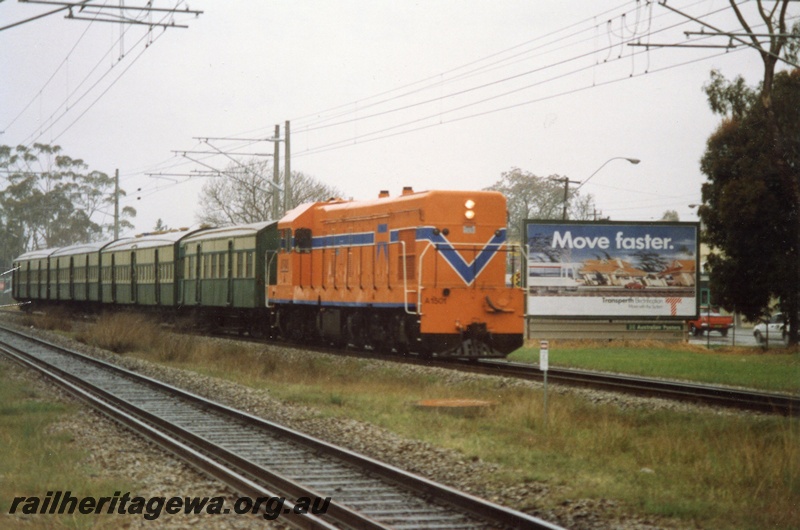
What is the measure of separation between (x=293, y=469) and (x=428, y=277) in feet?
37.4

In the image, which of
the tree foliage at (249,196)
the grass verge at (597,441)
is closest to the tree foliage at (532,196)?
the tree foliage at (249,196)

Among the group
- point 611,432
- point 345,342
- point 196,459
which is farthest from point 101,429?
point 345,342

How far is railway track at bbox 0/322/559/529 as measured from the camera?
840 centimetres

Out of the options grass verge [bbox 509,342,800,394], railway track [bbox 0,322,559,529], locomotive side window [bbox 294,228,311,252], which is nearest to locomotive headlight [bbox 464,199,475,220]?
grass verge [bbox 509,342,800,394]

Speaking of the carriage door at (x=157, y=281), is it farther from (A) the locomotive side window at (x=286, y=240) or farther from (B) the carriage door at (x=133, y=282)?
(A) the locomotive side window at (x=286, y=240)

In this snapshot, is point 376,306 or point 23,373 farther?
point 376,306

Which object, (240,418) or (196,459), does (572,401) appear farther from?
(196,459)

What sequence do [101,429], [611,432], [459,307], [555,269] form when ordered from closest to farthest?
[611,432]
[101,429]
[459,307]
[555,269]

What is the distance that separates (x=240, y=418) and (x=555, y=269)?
63.7ft

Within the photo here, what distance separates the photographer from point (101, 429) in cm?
1391

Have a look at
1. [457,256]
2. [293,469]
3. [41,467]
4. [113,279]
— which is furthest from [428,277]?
[113,279]

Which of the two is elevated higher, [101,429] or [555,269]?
[555,269]

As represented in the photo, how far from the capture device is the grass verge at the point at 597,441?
923 centimetres

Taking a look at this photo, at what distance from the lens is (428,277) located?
21969 mm
